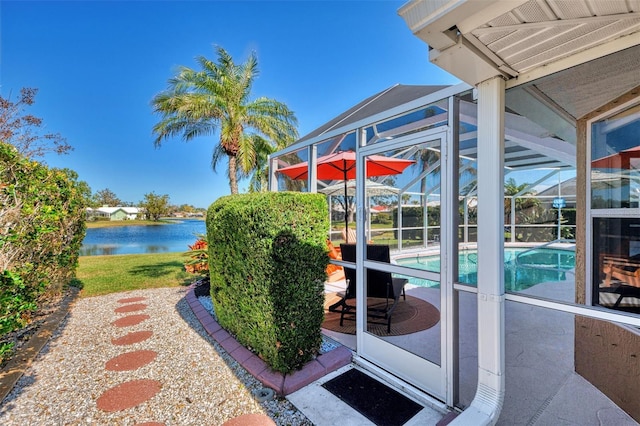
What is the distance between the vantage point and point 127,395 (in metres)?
2.86

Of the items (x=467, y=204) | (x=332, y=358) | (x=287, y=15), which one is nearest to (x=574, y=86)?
(x=467, y=204)

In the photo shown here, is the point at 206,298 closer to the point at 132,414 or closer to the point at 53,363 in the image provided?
the point at 53,363

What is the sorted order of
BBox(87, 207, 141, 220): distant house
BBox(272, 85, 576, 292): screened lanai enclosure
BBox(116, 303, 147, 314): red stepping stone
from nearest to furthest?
BBox(272, 85, 576, 292): screened lanai enclosure < BBox(116, 303, 147, 314): red stepping stone < BBox(87, 207, 141, 220): distant house

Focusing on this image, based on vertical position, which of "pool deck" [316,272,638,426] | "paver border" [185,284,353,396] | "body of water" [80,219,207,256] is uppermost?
"paver border" [185,284,353,396]

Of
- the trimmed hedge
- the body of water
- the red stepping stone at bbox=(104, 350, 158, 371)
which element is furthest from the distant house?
the trimmed hedge

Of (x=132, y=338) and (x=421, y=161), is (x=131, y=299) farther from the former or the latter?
(x=421, y=161)

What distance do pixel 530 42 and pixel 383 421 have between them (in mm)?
3006

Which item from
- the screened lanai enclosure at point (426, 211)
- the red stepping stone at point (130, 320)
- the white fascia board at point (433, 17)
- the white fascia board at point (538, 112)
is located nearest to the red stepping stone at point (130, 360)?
the red stepping stone at point (130, 320)

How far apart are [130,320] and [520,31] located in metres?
6.25

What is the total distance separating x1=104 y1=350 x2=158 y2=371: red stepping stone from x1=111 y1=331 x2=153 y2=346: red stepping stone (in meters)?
0.39

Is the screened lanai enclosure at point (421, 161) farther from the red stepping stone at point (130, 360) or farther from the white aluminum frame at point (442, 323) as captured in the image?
the red stepping stone at point (130, 360)

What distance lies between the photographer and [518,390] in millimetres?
2891

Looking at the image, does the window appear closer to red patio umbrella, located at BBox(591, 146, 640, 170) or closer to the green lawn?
red patio umbrella, located at BBox(591, 146, 640, 170)

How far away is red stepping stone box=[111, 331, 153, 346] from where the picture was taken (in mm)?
4059
